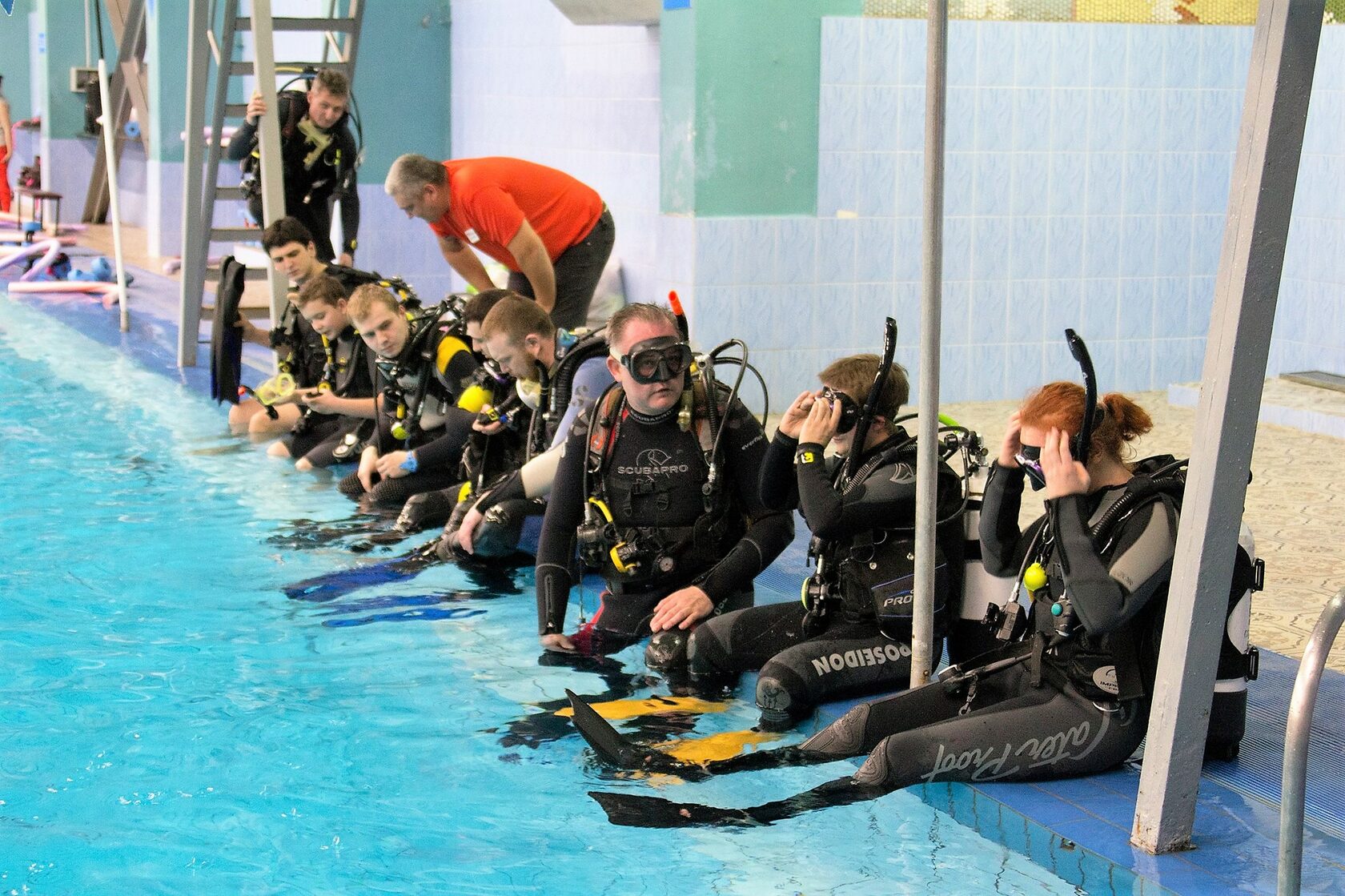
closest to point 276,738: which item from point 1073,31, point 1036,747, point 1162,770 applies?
point 1036,747

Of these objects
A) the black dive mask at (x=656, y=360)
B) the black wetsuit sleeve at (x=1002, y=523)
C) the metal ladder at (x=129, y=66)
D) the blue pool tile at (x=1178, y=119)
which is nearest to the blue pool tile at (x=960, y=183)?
the blue pool tile at (x=1178, y=119)

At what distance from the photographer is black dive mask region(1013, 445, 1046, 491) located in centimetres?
317

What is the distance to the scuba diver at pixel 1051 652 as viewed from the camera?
10.00 feet

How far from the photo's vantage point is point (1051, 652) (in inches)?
130

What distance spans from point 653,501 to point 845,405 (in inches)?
31.2

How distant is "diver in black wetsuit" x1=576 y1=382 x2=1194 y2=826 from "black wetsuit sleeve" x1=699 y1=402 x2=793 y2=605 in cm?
73

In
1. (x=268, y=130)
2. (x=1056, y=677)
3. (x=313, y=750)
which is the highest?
(x=268, y=130)

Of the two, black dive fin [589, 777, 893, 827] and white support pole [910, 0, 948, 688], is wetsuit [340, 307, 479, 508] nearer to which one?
black dive fin [589, 777, 893, 827]

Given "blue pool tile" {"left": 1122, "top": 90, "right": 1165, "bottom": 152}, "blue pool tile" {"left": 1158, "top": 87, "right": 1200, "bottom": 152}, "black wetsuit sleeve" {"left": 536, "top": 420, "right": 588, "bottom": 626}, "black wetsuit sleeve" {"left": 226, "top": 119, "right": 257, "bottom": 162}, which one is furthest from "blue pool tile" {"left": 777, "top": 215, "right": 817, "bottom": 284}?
"black wetsuit sleeve" {"left": 536, "top": 420, "right": 588, "bottom": 626}

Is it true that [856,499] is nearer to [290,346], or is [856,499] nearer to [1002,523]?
[1002,523]

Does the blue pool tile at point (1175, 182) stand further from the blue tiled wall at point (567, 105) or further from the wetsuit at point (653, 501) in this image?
the wetsuit at point (653, 501)

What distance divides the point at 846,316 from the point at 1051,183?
1.37 metres

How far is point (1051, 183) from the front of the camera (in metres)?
8.05

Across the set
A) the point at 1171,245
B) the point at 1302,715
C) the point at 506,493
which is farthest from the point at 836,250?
the point at 1302,715
